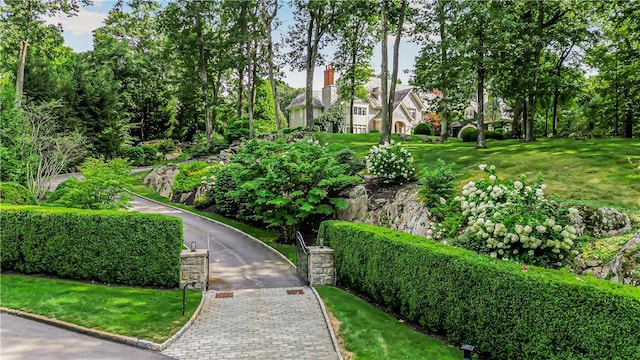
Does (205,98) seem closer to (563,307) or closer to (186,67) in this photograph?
(186,67)

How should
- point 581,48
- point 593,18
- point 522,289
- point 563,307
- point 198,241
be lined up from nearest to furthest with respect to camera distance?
point 563,307, point 522,289, point 198,241, point 593,18, point 581,48

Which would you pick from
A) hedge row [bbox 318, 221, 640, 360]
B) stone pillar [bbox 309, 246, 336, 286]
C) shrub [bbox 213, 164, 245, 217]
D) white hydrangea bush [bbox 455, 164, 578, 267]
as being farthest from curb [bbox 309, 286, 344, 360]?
shrub [bbox 213, 164, 245, 217]

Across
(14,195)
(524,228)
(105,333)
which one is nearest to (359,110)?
(14,195)

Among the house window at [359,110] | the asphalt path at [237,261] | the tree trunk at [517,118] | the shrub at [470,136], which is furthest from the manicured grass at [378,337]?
the house window at [359,110]

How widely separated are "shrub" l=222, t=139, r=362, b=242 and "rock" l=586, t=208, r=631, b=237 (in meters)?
8.45

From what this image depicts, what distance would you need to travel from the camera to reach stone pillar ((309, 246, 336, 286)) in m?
12.9

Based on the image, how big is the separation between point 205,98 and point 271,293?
26.3 m

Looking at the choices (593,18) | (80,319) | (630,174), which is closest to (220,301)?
(80,319)

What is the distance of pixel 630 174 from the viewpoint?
527 inches

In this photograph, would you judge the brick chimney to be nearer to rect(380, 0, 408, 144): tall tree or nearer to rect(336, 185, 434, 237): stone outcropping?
rect(380, 0, 408, 144): tall tree

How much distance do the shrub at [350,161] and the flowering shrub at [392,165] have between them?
0.93 meters

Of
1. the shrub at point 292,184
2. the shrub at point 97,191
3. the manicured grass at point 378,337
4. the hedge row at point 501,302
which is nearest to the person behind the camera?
the hedge row at point 501,302

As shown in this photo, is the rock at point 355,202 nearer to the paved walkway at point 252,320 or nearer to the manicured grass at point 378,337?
the paved walkway at point 252,320

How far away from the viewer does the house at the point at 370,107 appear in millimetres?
51469
